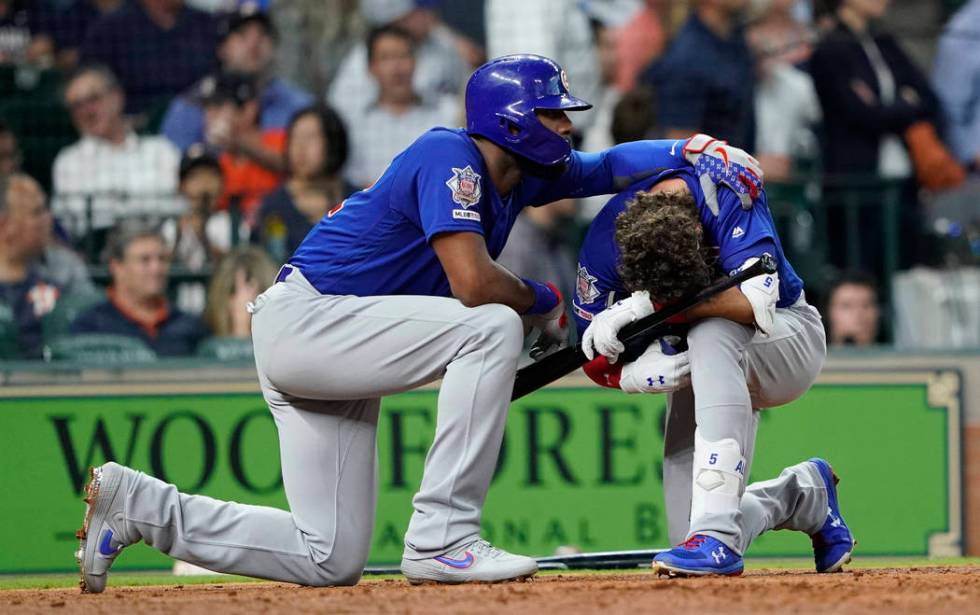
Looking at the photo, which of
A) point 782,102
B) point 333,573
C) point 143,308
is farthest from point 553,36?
point 333,573

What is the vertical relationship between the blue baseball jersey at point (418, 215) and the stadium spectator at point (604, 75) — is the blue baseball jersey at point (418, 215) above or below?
below

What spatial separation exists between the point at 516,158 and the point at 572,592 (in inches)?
50.8

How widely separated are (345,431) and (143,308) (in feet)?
11.0

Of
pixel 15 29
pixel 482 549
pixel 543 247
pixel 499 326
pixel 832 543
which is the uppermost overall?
pixel 15 29

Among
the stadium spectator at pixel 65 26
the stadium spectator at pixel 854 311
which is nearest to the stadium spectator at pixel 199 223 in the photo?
the stadium spectator at pixel 65 26

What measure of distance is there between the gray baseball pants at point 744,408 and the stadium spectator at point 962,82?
4818 mm

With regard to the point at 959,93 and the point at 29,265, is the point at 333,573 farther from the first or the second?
the point at 959,93

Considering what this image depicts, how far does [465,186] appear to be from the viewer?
4.15 metres

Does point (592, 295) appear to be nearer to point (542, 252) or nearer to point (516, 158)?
point (516, 158)

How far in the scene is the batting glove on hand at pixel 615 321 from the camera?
14.1ft

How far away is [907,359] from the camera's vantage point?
→ 23.6 feet

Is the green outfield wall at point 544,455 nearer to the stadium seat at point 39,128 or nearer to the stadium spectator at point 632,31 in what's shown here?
the stadium seat at point 39,128

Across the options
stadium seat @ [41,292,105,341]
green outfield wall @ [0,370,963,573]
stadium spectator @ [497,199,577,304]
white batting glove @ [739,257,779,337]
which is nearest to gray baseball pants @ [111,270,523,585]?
white batting glove @ [739,257,779,337]

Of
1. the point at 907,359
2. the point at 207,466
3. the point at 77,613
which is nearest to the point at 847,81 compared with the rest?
the point at 907,359
